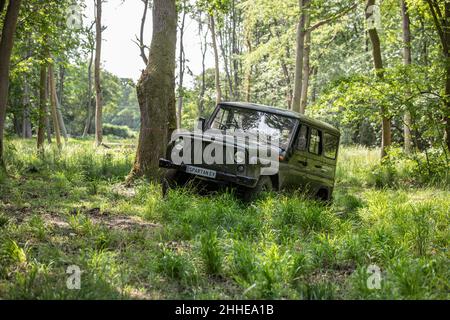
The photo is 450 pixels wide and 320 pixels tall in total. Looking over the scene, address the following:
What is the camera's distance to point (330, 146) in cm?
956

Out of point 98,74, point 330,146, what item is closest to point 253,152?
point 330,146

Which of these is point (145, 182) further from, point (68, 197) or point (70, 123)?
point (70, 123)

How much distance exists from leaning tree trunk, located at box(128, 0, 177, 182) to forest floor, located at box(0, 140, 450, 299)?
0.78 m

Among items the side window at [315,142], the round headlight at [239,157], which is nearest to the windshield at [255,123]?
the side window at [315,142]

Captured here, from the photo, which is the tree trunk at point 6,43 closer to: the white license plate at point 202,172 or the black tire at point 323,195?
the white license plate at point 202,172

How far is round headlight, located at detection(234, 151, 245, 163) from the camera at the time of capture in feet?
22.9

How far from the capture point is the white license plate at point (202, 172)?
709 cm

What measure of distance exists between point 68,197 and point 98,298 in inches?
192

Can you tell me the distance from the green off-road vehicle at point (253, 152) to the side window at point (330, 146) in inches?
0.9

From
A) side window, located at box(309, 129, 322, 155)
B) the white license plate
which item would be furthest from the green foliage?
the white license plate

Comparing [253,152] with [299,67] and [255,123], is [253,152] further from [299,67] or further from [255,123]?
[299,67]

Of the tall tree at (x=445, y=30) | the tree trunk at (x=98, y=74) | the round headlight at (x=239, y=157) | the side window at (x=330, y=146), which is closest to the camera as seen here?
the round headlight at (x=239, y=157)

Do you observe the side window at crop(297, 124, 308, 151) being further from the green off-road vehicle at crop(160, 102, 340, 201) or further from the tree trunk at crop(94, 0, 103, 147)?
the tree trunk at crop(94, 0, 103, 147)
